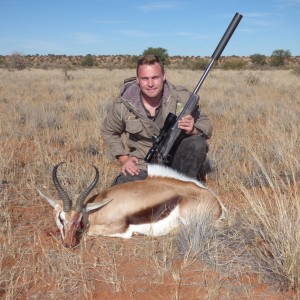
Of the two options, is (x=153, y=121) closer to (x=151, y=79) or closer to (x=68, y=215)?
(x=151, y=79)

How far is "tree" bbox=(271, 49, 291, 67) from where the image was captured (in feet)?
139

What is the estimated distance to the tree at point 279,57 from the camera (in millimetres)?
42372

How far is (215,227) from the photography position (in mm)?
3471

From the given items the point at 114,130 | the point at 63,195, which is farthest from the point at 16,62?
the point at 63,195

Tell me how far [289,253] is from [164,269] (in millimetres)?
897

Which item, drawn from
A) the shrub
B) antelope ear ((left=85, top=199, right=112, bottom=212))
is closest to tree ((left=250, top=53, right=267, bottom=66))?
the shrub

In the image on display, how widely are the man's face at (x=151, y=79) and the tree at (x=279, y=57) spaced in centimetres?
4094

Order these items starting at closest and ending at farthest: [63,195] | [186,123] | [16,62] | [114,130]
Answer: [63,195]
[186,123]
[114,130]
[16,62]

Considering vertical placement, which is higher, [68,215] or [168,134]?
[168,134]

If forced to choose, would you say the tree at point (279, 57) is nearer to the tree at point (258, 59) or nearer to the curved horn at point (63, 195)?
the tree at point (258, 59)

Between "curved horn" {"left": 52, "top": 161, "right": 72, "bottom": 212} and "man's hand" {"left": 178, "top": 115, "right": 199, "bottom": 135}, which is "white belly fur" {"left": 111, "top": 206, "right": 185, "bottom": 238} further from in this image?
"man's hand" {"left": 178, "top": 115, "right": 199, "bottom": 135}

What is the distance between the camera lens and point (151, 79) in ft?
13.5

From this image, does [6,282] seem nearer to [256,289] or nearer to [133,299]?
[133,299]

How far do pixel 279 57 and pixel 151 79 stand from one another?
4268 cm
